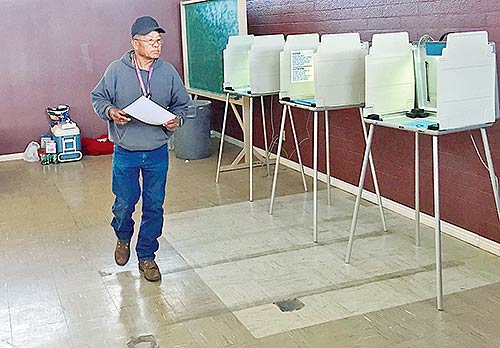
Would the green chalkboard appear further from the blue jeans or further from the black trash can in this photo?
the blue jeans

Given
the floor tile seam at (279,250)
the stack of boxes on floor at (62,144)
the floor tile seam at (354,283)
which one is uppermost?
the stack of boxes on floor at (62,144)

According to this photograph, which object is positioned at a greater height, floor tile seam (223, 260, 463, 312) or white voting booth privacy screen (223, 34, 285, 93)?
white voting booth privacy screen (223, 34, 285, 93)

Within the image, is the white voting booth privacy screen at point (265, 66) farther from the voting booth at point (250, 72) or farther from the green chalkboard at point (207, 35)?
the green chalkboard at point (207, 35)

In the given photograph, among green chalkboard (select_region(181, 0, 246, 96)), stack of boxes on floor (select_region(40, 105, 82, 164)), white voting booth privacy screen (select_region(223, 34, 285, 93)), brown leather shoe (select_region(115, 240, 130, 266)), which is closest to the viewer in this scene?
brown leather shoe (select_region(115, 240, 130, 266))

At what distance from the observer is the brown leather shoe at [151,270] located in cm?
353

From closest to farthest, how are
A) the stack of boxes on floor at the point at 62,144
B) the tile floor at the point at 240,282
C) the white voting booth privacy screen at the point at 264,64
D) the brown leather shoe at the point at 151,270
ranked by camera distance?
the tile floor at the point at 240,282 < the brown leather shoe at the point at 151,270 < the white voting booth privacy screen at the point at 264,64 < the stack of boxes on floor at the point at 62,144

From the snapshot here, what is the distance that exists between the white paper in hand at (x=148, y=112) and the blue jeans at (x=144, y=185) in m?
0.19

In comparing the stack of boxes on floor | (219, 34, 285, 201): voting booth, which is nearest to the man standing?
(219, 34, 285, 201): voting booth

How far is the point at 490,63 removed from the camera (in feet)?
10.6

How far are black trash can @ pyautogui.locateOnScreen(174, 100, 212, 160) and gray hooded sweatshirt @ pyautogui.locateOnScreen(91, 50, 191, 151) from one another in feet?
10.1

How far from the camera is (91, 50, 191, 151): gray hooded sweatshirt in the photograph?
10.8ft

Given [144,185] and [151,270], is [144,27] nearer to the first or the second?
[144,185]

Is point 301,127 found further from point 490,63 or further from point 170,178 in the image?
point 490,63

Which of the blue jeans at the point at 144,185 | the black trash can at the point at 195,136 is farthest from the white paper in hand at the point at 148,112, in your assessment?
the black trash can at the point at 195,136
